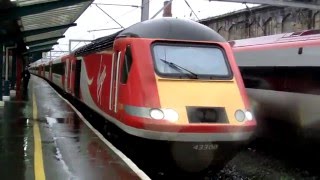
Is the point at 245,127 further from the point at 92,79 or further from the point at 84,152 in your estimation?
the point at 92,79

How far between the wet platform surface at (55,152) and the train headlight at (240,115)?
2006 mm

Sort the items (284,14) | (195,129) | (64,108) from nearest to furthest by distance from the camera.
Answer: (195,129) → (64,108) → (284,14)

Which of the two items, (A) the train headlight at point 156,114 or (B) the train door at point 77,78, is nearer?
(A) the train headlight at point 156,114

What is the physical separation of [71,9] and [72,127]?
9572 millimetres

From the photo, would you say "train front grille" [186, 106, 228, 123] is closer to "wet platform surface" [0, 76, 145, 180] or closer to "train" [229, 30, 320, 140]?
"wet platform surface" [0, 76, 145, 180]

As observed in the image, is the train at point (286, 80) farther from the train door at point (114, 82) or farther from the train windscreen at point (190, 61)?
the train door at point (114, 82)

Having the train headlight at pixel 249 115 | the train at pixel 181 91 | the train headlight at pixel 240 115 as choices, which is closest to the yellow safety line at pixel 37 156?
the train at pixel 181 91

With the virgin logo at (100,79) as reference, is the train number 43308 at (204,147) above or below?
below

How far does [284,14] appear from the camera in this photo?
27562 millimetres

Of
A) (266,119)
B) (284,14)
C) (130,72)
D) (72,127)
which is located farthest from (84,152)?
(284,14)

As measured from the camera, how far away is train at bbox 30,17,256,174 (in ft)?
26.2

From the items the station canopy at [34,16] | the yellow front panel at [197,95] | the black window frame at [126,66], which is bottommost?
the yellow front panel at [197,95]

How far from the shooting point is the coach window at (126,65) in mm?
8915

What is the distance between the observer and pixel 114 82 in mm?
9898
